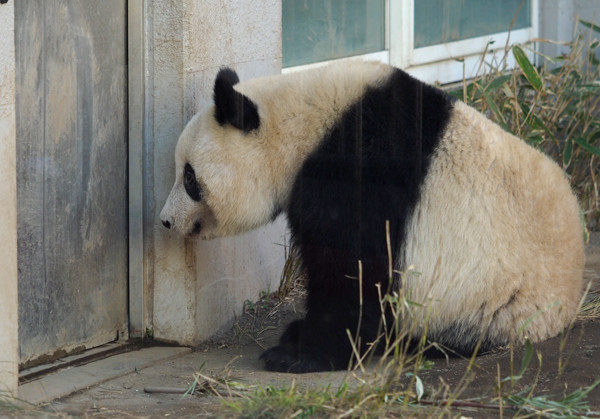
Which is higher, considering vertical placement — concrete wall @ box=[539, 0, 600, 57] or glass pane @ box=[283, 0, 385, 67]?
concrete wall @ box=[539, 0, 600, 57]

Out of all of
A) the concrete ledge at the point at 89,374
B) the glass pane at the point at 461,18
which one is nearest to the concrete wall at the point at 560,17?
the glass pane at the point at 461,18

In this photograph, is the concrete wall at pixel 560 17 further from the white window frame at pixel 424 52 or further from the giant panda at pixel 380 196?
the giant panda at pixel 380 196

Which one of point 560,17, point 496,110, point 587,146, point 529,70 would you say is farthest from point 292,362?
point 560,17

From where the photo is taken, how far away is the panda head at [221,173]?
14.5 ft

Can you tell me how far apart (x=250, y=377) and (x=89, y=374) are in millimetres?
776

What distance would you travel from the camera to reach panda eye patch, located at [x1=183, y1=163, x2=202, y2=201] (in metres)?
4.64

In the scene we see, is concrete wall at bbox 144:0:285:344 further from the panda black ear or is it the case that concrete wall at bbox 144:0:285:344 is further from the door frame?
the panda black ear

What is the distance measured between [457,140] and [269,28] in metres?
1.62

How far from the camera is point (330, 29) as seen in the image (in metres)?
6.69

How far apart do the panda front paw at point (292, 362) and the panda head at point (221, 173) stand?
2.18ft

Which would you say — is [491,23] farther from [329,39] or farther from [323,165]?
[323,165]

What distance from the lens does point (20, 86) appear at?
4215 mm

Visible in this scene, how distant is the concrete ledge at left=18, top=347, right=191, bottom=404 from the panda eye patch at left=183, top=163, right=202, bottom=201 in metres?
0.86

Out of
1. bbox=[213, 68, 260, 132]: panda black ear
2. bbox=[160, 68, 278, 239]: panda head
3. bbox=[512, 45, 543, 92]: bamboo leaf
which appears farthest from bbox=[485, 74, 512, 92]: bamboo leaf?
bbox=[213, 68, 260, 132]: panda black ear
